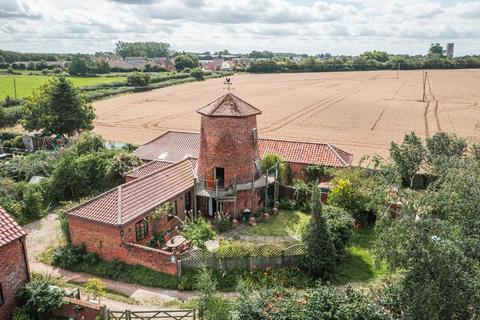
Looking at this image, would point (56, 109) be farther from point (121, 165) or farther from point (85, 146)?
point (121, 165)

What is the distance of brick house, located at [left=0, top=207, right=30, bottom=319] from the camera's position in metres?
16.0

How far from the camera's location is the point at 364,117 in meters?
67.7

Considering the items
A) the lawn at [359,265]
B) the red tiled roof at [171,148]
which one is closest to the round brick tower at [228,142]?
the red tiled roof at [171,148]

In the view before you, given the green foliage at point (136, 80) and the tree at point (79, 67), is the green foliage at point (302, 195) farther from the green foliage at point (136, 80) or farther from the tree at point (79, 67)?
the tree at point (79, 67)

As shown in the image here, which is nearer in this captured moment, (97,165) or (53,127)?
(97,165)

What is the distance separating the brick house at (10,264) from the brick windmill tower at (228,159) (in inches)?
479

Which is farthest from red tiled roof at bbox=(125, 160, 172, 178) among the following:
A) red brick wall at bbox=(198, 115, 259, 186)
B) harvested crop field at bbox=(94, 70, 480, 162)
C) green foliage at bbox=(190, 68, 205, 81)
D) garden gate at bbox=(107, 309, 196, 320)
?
green foliage at bbox=(190, 68, 205, 81)

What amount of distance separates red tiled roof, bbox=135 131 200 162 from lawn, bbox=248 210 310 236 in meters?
8.92

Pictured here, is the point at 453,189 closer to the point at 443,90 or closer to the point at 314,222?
the point at 314,222

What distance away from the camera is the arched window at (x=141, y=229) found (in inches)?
872

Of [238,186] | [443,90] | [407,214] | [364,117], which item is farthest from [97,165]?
[443,90]

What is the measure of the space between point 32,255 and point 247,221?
1315 cm

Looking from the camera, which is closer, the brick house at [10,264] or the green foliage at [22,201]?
the brick house at [10,264]

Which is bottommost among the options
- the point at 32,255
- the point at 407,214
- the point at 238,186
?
the point at 32,255
